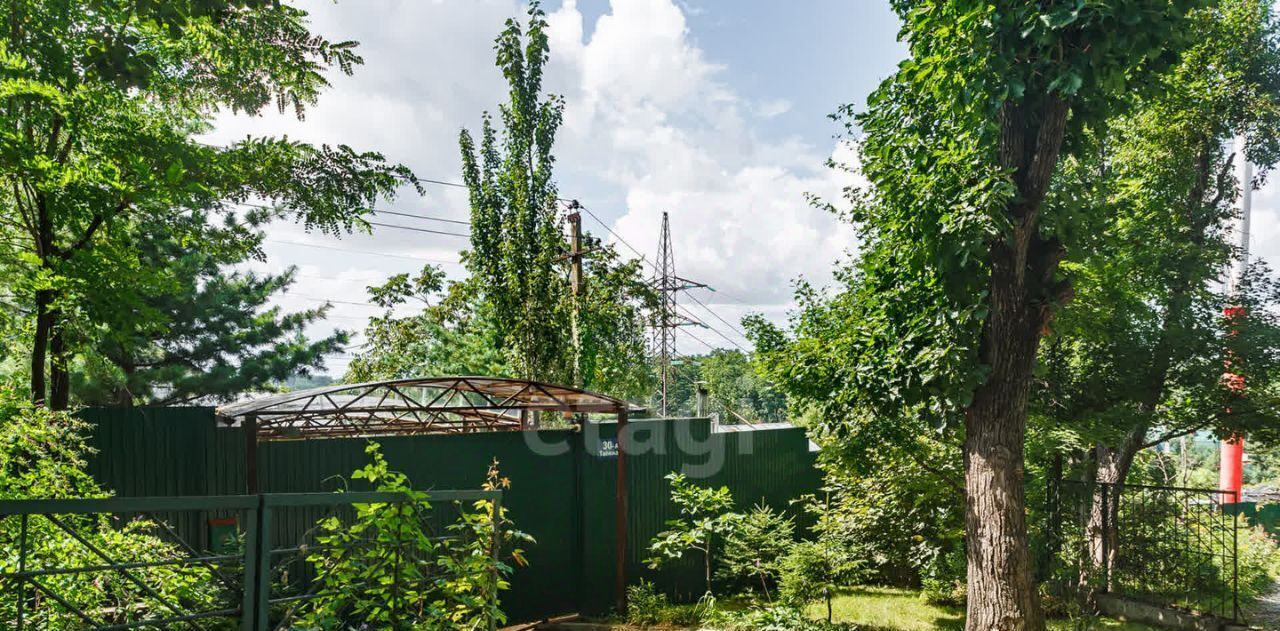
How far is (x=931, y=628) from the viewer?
21.3ft

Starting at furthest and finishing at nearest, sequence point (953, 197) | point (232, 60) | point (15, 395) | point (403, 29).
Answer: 1. point (403, 29)
2. point (232, 60)
3. point (953, 197)
4. point (15, 395)

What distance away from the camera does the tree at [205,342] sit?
8.75 metres

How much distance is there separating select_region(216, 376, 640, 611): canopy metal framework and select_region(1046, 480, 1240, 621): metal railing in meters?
4.35

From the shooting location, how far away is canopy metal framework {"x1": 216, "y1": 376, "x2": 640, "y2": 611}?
5469mm

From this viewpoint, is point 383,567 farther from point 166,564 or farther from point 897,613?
point 897,613

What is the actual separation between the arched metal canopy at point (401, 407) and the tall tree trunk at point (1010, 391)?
3.20 meters

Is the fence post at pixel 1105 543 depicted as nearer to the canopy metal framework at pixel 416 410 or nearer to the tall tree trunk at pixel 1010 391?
the tall tree trunk at pixel 1010 391

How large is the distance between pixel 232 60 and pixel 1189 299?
8579 millimetres

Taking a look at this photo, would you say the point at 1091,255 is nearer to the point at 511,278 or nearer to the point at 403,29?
the point at 403,29

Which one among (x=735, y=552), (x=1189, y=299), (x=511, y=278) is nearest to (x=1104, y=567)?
(x=1189, y=299)

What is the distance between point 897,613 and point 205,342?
976cm

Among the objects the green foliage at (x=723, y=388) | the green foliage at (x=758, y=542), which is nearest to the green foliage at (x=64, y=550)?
the green foliage at (x=758, y=542)

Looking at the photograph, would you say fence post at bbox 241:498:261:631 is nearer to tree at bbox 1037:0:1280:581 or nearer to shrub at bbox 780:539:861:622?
shrub at bbox 780:539:861:622

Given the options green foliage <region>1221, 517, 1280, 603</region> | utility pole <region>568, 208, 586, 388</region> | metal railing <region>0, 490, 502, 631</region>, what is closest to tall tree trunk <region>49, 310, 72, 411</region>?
metal railing <region>0, 490, 502, 631</region>
